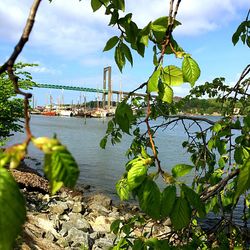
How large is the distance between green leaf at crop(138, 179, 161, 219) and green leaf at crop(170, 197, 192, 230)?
0.07 metres

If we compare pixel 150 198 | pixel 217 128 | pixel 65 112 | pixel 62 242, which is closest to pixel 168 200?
pixel 150 198

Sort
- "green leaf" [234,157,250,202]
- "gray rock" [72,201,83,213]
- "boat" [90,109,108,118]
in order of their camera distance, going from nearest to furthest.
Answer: "green leaf" [234,157,250,202] < "gray rock" [72,201,83,213] < "boat" [90,109,108,118]

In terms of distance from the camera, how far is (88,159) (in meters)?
26.5

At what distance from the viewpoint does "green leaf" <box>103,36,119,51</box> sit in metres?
1.53

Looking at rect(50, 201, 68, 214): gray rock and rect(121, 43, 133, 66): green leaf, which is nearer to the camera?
rect(121, 43, 133, 66): green leaf

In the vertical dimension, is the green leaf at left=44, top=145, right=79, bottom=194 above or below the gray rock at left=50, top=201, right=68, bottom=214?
above

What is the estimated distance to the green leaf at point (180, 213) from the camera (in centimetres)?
114

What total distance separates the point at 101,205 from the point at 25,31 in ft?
44.6

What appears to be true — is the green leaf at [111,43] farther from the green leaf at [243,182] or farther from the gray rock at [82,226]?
the gray rock at [82,226]

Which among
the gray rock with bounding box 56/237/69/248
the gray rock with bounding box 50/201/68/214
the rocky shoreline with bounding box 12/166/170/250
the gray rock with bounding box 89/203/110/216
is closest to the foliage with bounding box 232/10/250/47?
the rocky shoreline with bounding box 12/166/170/250

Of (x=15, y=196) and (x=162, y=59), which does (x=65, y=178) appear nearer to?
(x=15, y=196)

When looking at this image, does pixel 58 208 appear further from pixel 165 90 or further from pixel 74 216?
pixel 165 90

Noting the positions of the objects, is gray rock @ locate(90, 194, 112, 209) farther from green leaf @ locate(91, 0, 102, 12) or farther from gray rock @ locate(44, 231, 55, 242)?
green leaf @ locate(91, 0, 102, 12)

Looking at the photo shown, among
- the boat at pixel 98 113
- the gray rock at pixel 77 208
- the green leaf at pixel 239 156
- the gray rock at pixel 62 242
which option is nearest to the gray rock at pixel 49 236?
the gray rock at pixel 62 242
